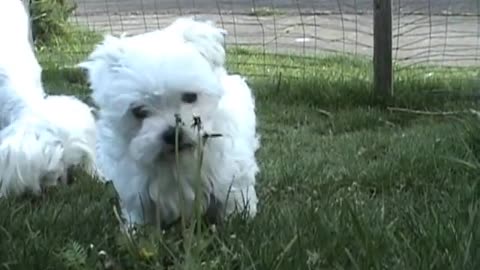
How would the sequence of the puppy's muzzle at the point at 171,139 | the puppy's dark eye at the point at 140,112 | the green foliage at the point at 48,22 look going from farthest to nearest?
the green foliage at the point at 48,22 < the puppy's dark eye at the point at 140,112 < the puppy's muzzle at the point at 171,139

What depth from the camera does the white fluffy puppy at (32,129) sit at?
5496 mm

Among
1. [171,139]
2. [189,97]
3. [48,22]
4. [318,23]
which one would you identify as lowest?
[318,23]

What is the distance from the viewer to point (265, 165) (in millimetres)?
5617

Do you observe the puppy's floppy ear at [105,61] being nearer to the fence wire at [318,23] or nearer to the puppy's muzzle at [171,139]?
the puppy's muzzle at [171,139]

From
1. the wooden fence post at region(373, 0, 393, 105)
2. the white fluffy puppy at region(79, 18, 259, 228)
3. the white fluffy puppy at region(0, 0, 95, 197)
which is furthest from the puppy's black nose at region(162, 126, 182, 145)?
the wooden fence post at region(373, 0, 393, 105)

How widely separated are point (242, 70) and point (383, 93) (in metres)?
1.60

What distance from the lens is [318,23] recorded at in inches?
483

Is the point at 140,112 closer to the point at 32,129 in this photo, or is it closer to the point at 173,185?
the point at 173,185

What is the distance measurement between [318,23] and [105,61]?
814cm

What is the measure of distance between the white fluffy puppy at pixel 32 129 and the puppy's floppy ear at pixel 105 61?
3.84 ft

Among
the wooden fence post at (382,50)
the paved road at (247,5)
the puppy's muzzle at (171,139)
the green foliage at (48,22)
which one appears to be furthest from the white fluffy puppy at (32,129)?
the paved road at (247,5)

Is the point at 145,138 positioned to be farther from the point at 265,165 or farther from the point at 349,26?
the point at 349,26

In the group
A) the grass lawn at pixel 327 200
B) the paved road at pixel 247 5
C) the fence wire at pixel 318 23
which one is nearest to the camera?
the grass lawn at pixel 327 200

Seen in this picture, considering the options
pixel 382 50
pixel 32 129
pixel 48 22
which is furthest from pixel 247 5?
pixel 32 129
